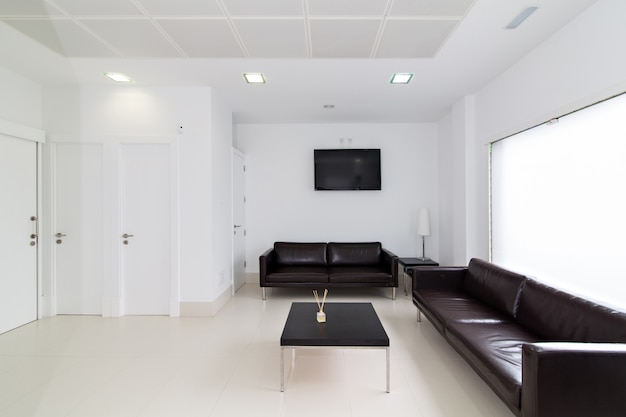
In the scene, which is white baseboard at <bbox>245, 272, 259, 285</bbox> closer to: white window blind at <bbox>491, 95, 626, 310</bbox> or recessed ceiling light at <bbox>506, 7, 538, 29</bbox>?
white window blind at <bbox>491, 95, 626, 310</bbox>

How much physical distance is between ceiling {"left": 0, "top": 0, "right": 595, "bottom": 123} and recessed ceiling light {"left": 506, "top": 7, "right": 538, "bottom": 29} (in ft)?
0.16

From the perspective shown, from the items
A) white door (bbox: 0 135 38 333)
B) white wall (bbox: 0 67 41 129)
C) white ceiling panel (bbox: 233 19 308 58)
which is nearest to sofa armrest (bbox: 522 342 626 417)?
white ceiling panel (bbox: 233 19 308 58)

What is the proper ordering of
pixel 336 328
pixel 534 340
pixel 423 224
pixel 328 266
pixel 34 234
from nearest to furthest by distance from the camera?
pixel 534 340, pixel 336 328, pixel 34 234, pixel 328 266, pixel 423 224

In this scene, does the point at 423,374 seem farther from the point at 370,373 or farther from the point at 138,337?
the point at 138,337

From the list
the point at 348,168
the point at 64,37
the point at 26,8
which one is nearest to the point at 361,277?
the point at 348,168

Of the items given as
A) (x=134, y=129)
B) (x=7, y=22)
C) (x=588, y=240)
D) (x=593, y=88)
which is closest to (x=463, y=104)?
(x=593, y=88)

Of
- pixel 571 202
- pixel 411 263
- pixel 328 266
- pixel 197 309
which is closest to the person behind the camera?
pixel 571 202

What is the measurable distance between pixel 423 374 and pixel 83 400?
2680 mm

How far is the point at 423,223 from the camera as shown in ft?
17.0

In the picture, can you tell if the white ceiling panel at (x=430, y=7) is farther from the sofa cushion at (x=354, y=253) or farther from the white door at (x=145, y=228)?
the sofa cushion at (x=354, y=253)

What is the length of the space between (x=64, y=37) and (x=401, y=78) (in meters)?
3.54

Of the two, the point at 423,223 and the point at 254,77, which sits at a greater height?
the point at 254,77

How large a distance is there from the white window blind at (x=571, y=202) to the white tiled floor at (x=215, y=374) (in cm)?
128

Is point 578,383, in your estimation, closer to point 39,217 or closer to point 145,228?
point 145,228
